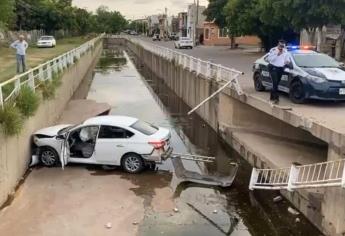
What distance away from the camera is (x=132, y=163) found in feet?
45.8

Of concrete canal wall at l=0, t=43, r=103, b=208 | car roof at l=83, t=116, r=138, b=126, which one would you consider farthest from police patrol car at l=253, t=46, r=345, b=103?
A: concrete canal wall at l=0, t=43, r=103, b=208

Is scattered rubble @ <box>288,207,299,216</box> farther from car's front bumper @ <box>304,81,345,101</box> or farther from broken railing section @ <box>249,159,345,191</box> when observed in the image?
car's front bumper @ <box>304,81,345,101</box>

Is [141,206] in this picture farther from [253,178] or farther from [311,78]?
[311,78]

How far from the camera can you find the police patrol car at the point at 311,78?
13883 mm

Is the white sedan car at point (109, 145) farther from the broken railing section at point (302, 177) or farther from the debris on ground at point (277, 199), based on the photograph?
the debris on ground at point (277, 199)

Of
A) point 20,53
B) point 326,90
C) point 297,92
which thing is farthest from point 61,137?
point 20,53

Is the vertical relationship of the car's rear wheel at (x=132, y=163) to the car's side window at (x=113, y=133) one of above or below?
below

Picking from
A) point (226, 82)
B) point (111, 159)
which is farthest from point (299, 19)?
point (111, 159)

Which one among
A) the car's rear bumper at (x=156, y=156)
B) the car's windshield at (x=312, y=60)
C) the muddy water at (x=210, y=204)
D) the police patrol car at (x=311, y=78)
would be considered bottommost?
the muddy water at (x=210, y=204)

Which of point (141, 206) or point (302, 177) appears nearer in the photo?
point (302, 177)

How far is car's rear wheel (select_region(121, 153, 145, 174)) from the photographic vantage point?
45.6 ft

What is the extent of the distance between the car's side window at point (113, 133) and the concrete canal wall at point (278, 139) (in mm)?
3898

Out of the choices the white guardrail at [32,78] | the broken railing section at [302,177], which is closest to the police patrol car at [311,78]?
the broken railing section at [302,177]

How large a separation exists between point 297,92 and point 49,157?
23.5 ft
